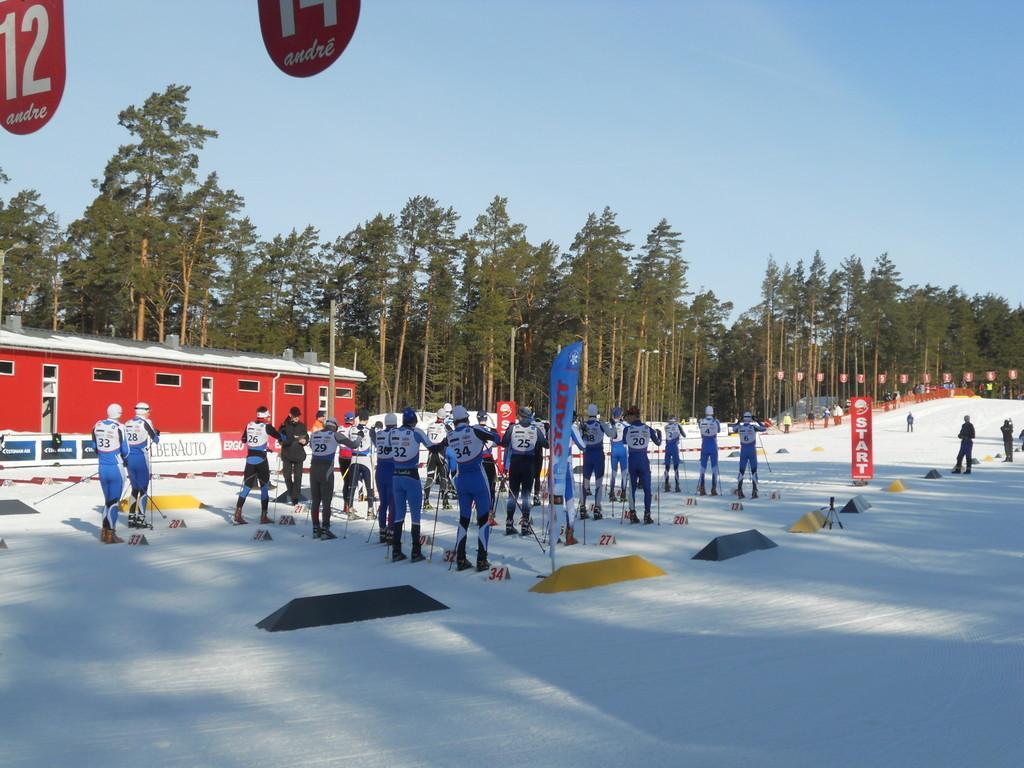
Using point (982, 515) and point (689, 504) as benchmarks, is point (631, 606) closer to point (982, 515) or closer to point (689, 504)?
point (689, 504)

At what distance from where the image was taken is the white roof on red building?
31.6m

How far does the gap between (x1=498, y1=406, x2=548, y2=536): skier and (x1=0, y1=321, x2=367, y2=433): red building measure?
24812 mm

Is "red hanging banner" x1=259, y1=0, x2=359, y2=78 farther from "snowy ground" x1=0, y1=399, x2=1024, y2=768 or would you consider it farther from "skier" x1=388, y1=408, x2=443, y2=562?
"skier" x1=388, y1=408, x2=443, y2=562

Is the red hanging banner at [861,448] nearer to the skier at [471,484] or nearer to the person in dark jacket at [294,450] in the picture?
the person in dark jacket at [294,450]

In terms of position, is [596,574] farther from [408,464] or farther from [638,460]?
[638,460]

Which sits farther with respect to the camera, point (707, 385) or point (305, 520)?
point (707, 385)

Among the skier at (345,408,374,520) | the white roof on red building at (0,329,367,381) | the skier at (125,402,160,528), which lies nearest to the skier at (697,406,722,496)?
the skier at (345,408,374,520)

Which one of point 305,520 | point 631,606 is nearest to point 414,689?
point 631,606

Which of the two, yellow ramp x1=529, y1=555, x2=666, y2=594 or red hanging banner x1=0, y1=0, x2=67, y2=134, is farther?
yellow ramp x1=529, y1=555, x2=666, y2=594

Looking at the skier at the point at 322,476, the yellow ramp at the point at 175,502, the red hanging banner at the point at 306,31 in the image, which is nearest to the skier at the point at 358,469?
the skier at the point at 322,476

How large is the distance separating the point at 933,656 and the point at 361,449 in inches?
460

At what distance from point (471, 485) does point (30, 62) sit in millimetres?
6859

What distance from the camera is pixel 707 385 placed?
426 feet

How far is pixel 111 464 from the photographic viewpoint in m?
12.3
